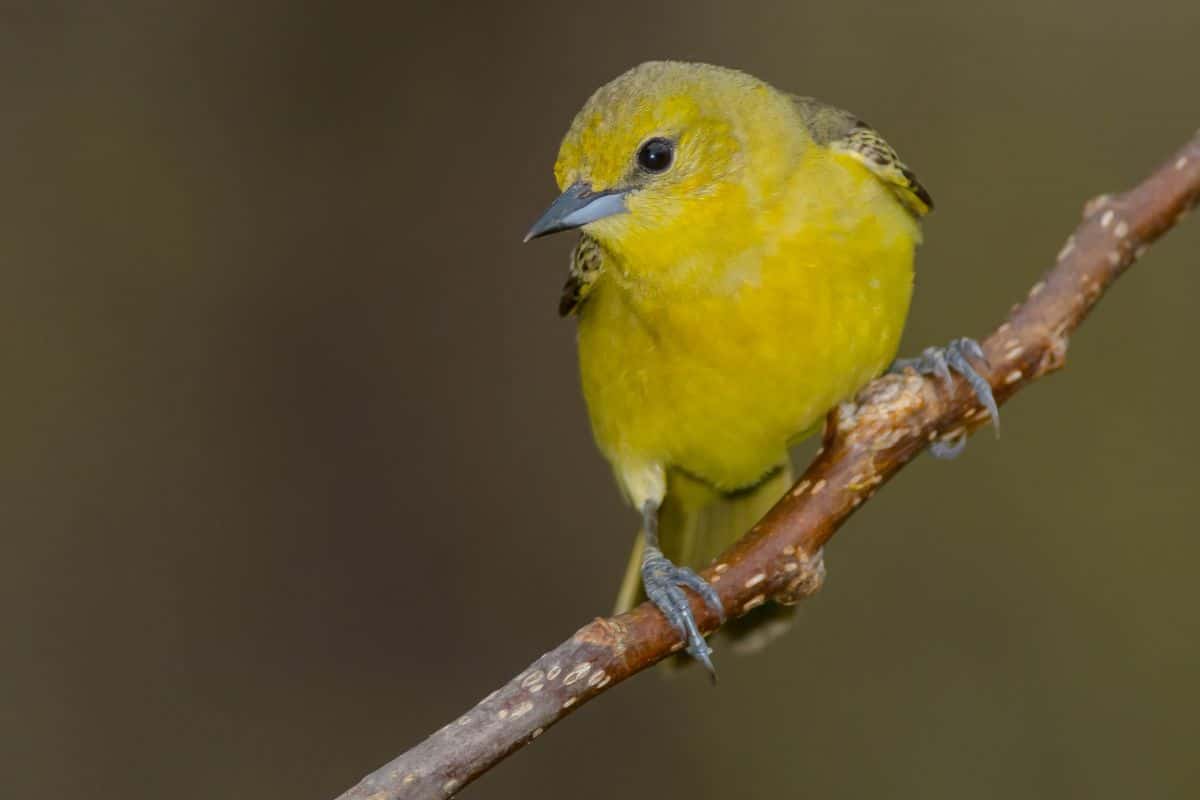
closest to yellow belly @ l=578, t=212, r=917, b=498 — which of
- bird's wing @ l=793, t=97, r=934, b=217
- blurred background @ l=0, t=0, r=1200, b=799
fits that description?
bird's wing @ l=793, t=97, r=934, b=217

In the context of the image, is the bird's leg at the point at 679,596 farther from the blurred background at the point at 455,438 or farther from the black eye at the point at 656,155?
the blurred background at the point at 455,438

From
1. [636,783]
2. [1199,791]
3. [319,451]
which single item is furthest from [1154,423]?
[319,451]

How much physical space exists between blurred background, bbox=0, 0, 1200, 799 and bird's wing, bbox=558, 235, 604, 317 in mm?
2222

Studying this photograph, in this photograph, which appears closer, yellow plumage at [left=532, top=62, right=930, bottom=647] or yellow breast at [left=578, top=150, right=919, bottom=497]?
yellow plumage at [left=532, top=62, right=930, bottom=647]

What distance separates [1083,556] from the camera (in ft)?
21.3

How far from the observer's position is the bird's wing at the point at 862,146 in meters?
4.25

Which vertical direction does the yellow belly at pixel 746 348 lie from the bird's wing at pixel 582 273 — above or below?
below

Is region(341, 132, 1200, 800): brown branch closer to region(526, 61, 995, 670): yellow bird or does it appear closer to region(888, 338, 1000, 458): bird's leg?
region(888, 338, 1000, 458): bird's leg

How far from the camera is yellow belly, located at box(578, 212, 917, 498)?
3.91 m

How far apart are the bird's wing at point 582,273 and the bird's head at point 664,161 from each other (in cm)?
43

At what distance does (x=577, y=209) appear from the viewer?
3650 mm

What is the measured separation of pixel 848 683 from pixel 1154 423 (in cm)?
168

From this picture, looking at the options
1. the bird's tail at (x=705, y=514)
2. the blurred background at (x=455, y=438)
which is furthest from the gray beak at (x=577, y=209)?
the blurred background at (x=455, y=438)

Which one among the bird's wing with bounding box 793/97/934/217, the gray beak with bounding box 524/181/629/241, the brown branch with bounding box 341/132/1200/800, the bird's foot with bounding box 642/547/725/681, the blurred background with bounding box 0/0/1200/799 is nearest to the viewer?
the brown branch with bounding box 341/132/1200/800
